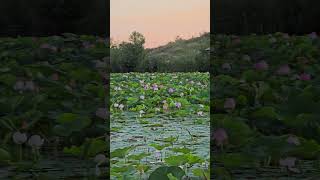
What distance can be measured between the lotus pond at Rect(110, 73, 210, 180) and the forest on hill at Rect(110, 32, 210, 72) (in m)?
2.94

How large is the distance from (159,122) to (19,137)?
3.58m

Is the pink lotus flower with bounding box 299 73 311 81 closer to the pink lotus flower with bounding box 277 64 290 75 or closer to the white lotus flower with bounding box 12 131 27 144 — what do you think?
the pink lotus flower with bounding box 277 64 290 75

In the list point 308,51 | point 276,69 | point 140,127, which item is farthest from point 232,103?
point 140,127

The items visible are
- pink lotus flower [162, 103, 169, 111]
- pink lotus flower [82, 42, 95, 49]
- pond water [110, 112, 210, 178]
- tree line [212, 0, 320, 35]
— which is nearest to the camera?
pink lotus flower [82, 42, 95, 49]

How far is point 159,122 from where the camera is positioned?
5.35 m

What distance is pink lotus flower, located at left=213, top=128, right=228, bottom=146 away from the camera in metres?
1.75

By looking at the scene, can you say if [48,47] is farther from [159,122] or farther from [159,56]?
[159,56]

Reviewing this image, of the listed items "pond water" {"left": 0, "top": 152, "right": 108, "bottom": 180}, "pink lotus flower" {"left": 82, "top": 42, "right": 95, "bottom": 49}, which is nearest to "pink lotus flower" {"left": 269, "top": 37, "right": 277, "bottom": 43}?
"pink lotus flower" {"left": 82, "top": 42, "right": 95, "bottom": 49}

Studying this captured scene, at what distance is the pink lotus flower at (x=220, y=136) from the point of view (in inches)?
68.7

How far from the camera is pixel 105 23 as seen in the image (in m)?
2.30

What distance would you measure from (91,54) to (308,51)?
950 mm

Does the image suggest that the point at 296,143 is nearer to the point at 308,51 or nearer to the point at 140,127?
the point at 308,51

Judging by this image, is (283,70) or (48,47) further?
(48,47)

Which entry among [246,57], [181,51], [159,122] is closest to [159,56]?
[181,51]
